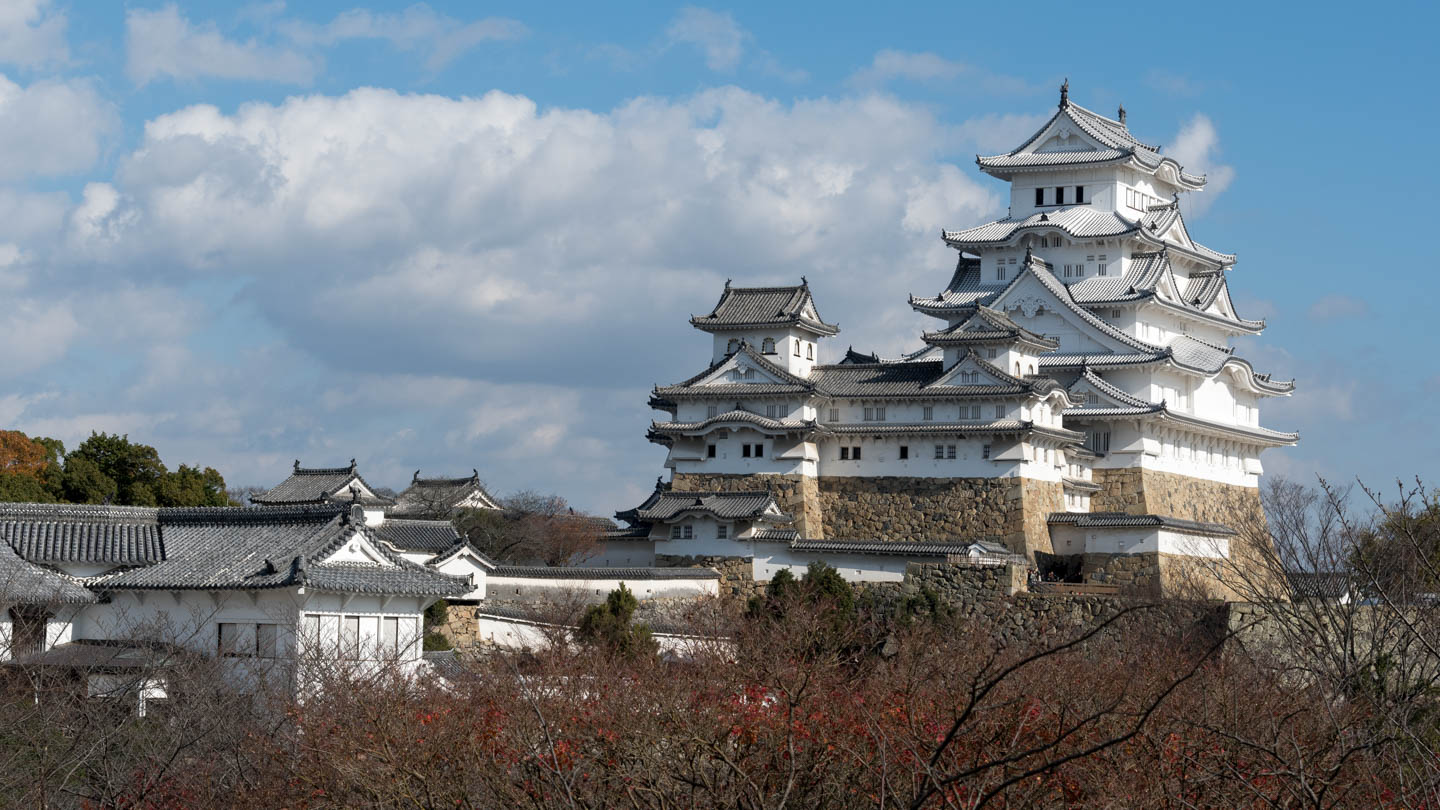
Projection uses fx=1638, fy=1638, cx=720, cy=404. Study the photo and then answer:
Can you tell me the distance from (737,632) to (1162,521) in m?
15.6

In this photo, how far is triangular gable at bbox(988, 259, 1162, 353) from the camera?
49.5 m

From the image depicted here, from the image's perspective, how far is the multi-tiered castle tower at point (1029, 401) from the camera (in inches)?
1737

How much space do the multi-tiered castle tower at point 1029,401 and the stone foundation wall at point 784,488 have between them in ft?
0.18

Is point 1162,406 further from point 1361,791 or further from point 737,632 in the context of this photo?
point 1361,791

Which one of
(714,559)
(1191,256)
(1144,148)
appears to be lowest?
(714,559)

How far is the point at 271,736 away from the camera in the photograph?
17.6 metres

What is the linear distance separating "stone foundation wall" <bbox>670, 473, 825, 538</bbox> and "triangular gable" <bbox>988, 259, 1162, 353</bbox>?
9236 mm

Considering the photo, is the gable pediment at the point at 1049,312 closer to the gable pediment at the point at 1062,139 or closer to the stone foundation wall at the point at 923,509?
the gable pediment at the point at 1062,139

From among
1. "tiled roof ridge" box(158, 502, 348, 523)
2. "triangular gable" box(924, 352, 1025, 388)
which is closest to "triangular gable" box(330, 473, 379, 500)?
"triangular gable" box(924, 352, 1025, 388)

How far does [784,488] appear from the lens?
149 feet

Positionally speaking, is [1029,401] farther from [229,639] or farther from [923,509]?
[229,639]

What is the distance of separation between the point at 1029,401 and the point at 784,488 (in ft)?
23.3

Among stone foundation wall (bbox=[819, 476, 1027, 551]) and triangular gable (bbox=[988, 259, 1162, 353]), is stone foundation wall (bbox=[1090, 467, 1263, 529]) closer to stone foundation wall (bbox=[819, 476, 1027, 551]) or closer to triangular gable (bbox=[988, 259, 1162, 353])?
triangular gable (bbox=[988, 259, 1162, 353])

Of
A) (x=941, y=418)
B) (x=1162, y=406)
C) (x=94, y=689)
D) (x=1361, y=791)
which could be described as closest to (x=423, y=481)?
(x=941, y=418)
